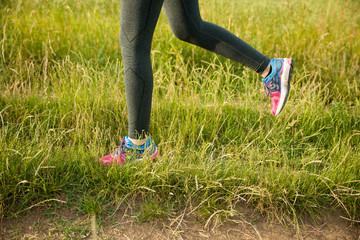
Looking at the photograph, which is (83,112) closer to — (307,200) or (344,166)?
(307,200)

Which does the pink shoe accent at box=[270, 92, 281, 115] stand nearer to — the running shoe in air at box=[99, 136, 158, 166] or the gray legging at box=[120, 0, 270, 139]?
the gray legging at box=[120, 0, 270, 139]

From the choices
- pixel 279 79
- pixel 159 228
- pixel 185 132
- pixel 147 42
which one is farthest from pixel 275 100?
pixel 159 228

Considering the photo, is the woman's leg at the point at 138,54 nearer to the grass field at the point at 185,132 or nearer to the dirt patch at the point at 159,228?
the grass field at the point at 185,132

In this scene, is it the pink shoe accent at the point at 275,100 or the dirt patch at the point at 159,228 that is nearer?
the dirt patch at the point at 159,228

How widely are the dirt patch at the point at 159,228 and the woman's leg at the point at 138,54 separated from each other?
0.49 metres

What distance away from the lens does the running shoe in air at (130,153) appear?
6.03ft

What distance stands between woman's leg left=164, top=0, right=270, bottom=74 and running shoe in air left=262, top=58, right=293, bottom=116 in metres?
0.06

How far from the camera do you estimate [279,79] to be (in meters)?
2.05

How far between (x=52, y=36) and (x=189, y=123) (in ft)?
5.82


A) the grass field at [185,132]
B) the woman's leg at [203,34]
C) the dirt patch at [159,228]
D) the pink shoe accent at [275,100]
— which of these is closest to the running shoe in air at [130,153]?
the grass field at [185,132]

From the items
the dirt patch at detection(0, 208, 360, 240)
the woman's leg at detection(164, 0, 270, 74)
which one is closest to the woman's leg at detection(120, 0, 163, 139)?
the woman's leg at detection(164, 0, 270, 74)

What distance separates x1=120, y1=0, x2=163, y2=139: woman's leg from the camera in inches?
61.8

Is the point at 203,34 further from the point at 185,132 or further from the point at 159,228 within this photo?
the point at 159,228

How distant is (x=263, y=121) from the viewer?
2355 millimetres
